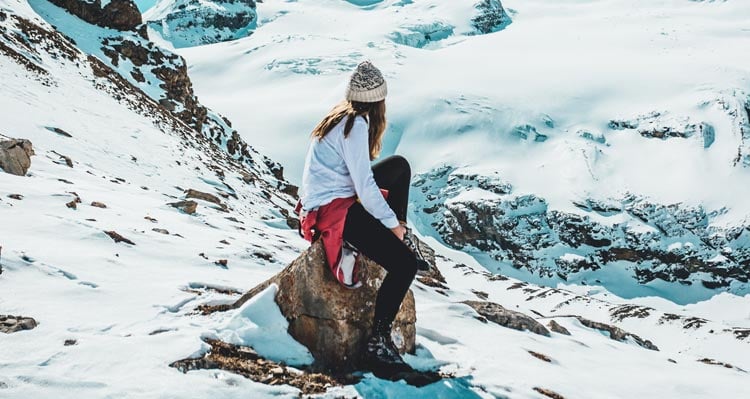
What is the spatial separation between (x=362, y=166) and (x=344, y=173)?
34 centimetres

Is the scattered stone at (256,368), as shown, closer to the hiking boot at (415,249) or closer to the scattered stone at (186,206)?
the hiking boot at (415,249)

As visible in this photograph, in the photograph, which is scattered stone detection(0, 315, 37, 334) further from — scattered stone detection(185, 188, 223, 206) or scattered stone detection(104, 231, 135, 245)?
scattered stone detection(185, 188, 223, 206)

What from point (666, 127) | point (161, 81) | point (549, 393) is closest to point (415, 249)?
point (549, 393)

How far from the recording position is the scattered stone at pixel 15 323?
194 inches

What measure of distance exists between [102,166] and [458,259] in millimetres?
123663

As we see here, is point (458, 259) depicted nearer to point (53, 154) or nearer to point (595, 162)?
point (595, 162)

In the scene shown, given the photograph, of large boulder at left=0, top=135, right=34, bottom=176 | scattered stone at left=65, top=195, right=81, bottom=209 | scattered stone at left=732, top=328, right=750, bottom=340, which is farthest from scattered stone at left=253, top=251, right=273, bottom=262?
scattered stone at left=732, top=328, right=750, bottom=340

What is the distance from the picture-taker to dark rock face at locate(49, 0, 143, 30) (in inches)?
1850

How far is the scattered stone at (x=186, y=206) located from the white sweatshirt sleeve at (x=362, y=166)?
12.4m

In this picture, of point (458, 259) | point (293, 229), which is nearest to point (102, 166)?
point (293, 229)

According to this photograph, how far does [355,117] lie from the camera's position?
17.3 feet

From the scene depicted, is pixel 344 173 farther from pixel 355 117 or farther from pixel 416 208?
pixel 416 208

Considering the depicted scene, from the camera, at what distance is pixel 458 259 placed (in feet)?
456

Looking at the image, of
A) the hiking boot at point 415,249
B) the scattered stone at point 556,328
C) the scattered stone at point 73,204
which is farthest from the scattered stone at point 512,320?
the scattered stone at point 73,204
